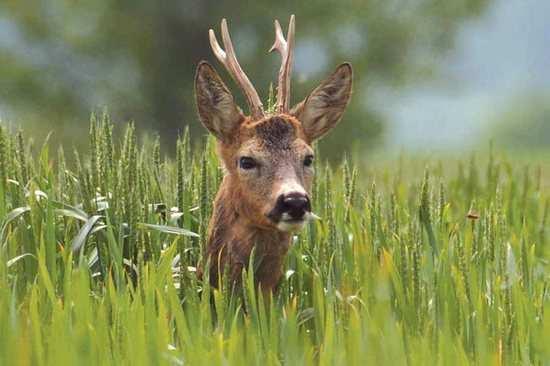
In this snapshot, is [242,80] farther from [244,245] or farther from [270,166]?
[244,245]

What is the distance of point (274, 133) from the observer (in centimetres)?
646

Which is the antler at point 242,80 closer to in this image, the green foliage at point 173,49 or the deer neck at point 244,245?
the deer neck at point 244,245

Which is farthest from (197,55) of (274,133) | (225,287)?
(225,287)

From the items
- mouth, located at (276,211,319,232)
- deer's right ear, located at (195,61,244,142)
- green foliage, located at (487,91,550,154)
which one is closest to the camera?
mouth, located at (276,211,319,232)

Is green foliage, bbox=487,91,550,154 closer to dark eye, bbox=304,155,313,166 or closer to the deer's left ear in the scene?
the deer's left ear

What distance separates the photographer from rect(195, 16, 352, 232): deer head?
20.1ft

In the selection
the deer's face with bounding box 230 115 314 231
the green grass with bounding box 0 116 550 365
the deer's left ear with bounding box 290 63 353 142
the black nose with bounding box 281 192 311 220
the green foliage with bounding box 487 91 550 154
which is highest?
the deer's left ear with bounding box 290 63 353 142

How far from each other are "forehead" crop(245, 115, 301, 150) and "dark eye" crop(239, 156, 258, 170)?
0.09 meters

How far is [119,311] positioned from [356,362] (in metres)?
1.12

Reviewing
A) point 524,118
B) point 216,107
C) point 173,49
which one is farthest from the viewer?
point 524,118

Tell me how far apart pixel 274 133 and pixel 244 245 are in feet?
1.90

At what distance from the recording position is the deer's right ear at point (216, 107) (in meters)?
6.60

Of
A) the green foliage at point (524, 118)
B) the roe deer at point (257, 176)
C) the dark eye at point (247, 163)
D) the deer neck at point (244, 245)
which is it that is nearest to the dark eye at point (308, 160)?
the roe deer at point (257, 176)

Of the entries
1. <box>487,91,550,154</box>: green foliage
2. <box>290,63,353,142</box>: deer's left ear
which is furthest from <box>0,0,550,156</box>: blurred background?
<box>487,91,550,154</box>: green foliage
